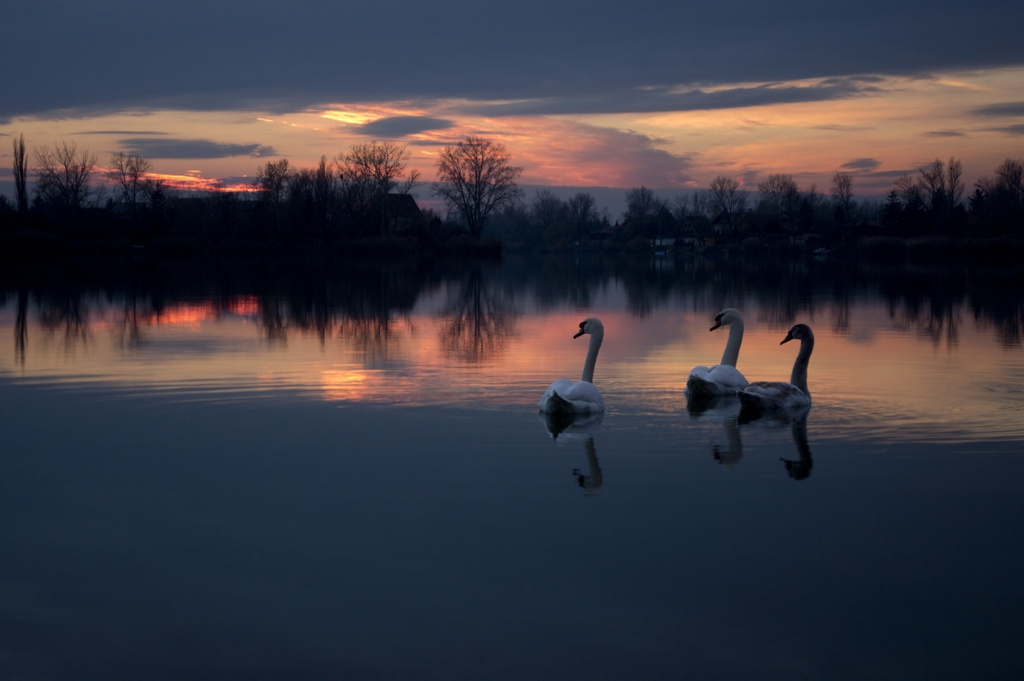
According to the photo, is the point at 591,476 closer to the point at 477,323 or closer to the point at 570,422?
the point at 570,422

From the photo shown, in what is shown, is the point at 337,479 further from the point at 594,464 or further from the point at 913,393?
the point at 913,393

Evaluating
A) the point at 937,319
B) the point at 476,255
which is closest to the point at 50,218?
the point at 476,255

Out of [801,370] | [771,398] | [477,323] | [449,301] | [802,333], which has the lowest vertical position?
[771,398]

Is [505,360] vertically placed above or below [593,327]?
below

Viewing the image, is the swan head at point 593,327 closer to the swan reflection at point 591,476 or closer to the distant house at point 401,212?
the swan reflection at point 591,476

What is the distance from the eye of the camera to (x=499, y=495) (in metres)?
6.86

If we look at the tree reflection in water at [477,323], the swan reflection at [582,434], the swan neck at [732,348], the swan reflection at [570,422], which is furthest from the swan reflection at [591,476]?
the tree reflection in water at [477,323]

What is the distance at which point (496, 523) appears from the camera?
6.21m

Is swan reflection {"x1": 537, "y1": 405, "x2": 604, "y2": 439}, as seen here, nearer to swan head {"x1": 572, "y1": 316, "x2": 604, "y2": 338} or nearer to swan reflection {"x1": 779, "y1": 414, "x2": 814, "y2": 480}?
swan head {"x1": 572, "y1": 316, "x2": 604, "y2": 338}

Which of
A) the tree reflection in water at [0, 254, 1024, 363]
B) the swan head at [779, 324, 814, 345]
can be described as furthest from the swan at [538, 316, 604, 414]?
the tree reflection in water at [0, 254, 1024, 363]

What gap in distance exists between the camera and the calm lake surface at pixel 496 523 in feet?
14.7

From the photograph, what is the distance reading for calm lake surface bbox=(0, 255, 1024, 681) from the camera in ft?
14.7

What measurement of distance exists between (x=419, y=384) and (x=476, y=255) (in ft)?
218

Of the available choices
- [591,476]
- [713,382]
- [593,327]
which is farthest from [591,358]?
[591,476]
